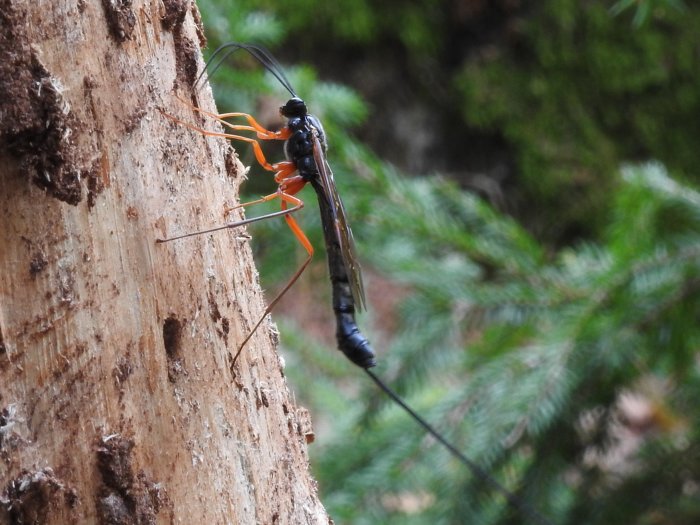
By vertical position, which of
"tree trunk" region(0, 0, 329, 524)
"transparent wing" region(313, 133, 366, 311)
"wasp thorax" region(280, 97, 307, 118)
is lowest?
"tree trunk" region(0, 0, 329, 524)

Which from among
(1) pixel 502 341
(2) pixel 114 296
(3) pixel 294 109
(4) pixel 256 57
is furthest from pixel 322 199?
(1) pixel 502 341

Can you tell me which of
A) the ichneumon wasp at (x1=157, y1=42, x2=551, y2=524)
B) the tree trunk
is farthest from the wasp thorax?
the tree trunk

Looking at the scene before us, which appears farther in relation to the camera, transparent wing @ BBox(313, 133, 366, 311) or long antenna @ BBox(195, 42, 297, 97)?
transparent wing @ BBox(313, 133, 366, 311)

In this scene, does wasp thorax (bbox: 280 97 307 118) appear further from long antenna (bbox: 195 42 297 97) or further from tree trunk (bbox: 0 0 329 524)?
tree trunk (bbox: 0 0 329 524)

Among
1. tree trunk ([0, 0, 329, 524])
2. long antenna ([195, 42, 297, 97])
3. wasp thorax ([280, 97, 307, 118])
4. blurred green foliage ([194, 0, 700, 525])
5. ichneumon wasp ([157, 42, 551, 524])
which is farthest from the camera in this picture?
blurred green foliage ([194, 0, 700, 525])

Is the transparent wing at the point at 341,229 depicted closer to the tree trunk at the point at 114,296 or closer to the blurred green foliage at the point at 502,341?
the tree trunk at the point at 114,296

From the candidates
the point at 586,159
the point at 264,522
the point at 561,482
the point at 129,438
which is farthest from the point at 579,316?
the point at 586,159

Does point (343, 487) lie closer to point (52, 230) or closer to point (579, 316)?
point (579, 316)
